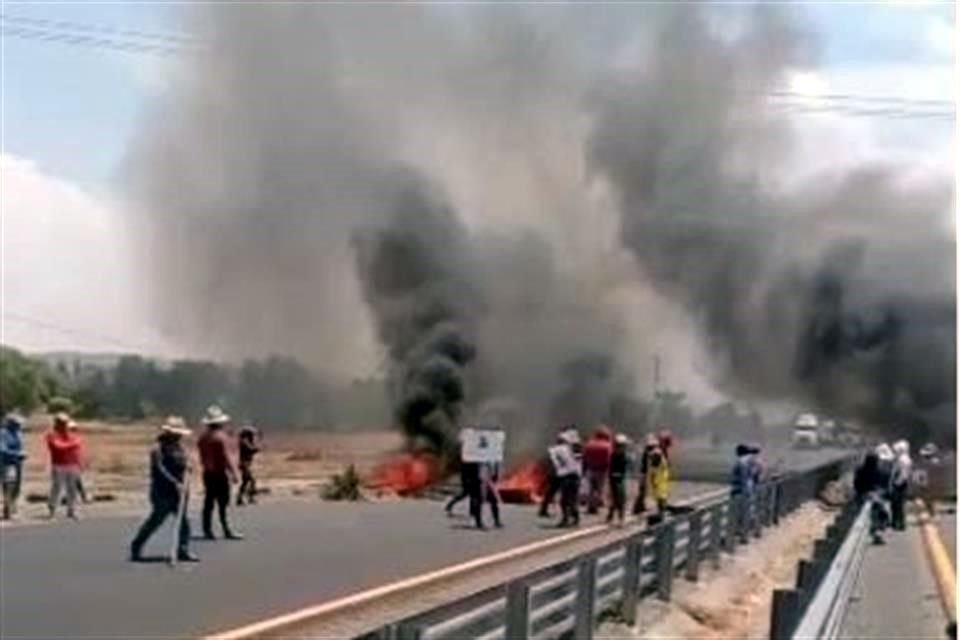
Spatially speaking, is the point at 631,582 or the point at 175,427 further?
the point at 631,582

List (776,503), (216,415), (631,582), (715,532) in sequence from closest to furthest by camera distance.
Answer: (216,415)
(631,582)
(715,532)
(776,503)

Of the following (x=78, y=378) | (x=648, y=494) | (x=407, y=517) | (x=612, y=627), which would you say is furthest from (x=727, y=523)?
(x=78, y=378)

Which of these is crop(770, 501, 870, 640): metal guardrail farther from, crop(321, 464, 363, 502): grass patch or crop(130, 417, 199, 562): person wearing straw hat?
crop(321, 464, 363, 502): grass patch

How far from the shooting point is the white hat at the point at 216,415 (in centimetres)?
861

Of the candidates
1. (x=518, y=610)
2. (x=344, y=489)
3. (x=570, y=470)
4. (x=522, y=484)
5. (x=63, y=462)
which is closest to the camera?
(x=518, y=610)

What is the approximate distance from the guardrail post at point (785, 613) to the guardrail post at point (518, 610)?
1.74 m

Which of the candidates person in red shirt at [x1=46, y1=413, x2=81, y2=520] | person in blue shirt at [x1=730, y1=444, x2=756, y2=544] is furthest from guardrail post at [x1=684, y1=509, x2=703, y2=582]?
person in red shirt at [x1=46, y1=413, x2=81, y2=520]

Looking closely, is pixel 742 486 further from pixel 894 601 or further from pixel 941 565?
pixel 894 601

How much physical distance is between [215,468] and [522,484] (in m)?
20.4

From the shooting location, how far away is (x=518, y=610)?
947 cm

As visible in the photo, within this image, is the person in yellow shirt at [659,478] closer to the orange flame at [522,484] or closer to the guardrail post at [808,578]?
the orange flame at [522,484]

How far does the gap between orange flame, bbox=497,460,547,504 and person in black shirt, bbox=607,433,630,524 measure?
14.0 feet

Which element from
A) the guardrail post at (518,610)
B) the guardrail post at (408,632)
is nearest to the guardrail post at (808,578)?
the guardrail post at (518,610)

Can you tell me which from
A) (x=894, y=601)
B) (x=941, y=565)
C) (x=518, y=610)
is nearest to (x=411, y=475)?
(x=941, y=565)
